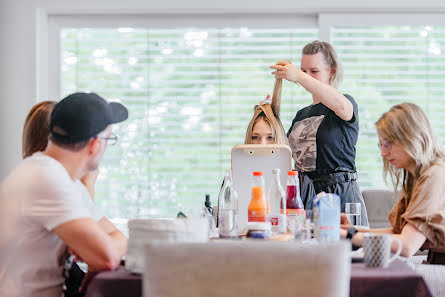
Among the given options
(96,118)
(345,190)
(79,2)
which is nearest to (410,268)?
(96,118)

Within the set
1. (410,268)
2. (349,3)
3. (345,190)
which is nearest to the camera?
(410,268)

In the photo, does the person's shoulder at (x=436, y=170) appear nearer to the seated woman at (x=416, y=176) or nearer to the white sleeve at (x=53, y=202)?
the seated woman at (x=416, y=176)

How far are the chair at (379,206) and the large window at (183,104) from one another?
995 millimetres

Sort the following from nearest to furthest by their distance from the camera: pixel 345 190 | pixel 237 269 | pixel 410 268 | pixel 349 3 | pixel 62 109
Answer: pixel 237 269 → pixel 410 268 → pixel 62 109 → pixel 345 190 → pixel 349 3

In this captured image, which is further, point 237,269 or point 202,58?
point 202,58

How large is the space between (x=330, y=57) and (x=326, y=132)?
408 mm

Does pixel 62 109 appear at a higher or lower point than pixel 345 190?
higher

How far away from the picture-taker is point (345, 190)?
303 centimetres

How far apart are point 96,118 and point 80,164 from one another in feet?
0.52

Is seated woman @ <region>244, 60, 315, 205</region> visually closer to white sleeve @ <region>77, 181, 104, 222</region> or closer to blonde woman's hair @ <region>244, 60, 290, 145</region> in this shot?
blonde woman's hair @ <region>244, 60, 290, 145</region>

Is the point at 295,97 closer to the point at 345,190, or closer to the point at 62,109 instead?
the point at 345,190

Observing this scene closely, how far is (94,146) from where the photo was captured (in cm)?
189

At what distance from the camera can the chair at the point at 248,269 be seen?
1.37m

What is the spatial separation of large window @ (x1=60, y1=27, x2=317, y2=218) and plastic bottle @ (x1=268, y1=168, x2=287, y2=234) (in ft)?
5.74
